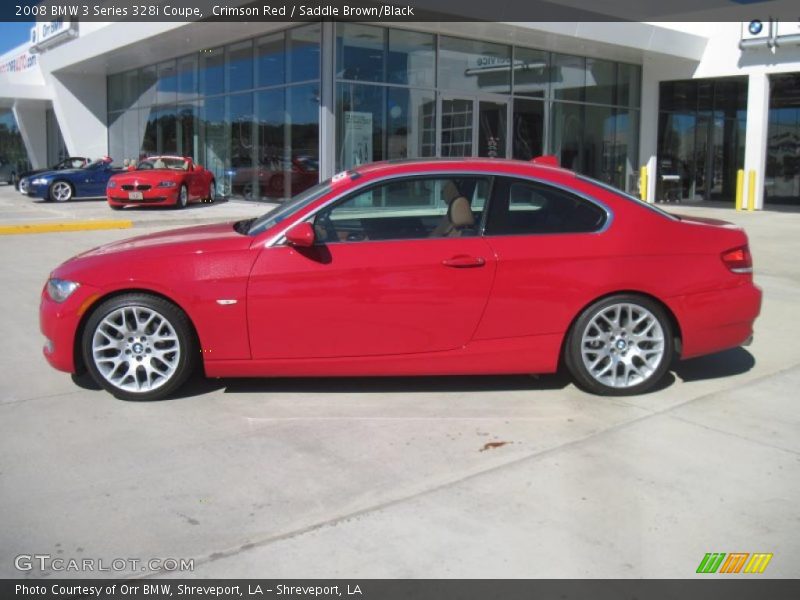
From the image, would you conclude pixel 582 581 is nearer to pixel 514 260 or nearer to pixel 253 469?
pixel 253 469

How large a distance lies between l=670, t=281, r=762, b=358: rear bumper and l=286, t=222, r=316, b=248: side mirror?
239 centimetres

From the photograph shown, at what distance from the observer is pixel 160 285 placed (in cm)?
505

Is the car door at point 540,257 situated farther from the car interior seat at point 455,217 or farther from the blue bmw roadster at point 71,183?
the blue bmw roadster at point 71,183

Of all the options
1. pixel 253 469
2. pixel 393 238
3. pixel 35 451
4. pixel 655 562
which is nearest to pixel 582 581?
pixel 655 562

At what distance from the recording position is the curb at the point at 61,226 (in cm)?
1477

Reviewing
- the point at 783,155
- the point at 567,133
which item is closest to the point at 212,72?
the point at 567,133

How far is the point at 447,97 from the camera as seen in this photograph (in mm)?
19641

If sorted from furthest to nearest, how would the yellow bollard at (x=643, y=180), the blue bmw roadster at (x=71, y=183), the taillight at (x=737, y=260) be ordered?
the yellow bollard at (x=643, y=180) → the blue bmw roadster at (x=71, y=183) → the taillight at (x=737, y=260)

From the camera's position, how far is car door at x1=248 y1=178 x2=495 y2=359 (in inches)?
197

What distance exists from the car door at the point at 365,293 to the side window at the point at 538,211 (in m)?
0.26

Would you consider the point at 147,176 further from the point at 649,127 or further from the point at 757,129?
the point at 757,129

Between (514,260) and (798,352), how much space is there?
9.86ft

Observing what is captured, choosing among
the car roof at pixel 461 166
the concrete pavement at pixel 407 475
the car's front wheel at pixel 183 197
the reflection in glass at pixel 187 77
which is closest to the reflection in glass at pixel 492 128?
the car's front wheel at pixel 183 197

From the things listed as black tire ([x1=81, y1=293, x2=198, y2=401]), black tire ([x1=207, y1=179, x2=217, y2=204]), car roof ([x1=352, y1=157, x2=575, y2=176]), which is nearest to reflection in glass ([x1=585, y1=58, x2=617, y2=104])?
black tire ([x1=207, y1=179, x2=217, y2=204])
